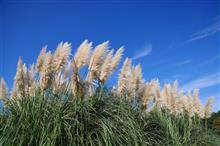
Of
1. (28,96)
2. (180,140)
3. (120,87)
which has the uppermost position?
(120,87)

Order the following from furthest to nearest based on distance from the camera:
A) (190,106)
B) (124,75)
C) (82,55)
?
(190,106), (124,75), (82,55)

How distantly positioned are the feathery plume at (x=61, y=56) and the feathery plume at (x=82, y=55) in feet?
0.43

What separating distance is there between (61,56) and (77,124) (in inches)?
39.6

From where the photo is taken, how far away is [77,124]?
541cm

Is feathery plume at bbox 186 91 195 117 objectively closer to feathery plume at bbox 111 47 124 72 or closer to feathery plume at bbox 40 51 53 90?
feathery plume at bbox 111 47 124 72

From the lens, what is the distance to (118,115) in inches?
228

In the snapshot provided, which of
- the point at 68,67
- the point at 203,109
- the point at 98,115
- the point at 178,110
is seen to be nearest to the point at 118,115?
the point at 98,115

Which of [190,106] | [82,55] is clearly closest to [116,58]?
[82,55]

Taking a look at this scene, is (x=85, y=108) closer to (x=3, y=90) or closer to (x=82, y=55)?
(x=82, y=55)

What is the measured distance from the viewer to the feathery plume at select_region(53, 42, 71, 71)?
5.89 meters

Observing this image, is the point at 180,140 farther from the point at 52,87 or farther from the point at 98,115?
the point at 52,87

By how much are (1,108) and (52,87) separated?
70 centimetres

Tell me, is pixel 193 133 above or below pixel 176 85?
below

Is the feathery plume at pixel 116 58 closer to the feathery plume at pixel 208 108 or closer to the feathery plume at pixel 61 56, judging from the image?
the feathery plume at pixel 61 56
